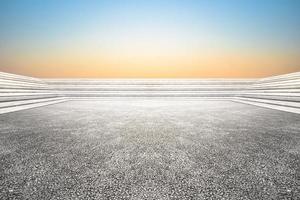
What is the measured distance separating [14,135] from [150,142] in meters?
1.98

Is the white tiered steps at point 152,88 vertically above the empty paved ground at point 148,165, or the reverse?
the white tiered steps at point 152,88

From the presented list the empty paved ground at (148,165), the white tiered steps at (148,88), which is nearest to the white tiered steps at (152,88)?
the white tiered steps at (148,88)

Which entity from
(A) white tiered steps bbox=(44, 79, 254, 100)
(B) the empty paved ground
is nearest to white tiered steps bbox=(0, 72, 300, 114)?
(A) white tiered steps bbox=(44, 79, 254, 100)

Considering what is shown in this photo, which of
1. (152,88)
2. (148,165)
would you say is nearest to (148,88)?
(152,88)

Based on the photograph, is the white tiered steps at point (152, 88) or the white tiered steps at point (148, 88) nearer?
the white tiered steps at point (152, 88)

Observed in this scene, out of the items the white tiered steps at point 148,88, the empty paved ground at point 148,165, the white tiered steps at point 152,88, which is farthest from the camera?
the white tiered steps at point 148,88

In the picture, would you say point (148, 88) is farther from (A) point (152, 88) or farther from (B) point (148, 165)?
(B) point (148, 165)

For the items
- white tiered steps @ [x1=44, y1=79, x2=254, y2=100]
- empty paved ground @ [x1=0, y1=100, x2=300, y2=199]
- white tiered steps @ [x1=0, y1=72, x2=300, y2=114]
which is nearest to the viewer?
empty paved ground @ [x1=0, y1=100, x2=300, y2=199]

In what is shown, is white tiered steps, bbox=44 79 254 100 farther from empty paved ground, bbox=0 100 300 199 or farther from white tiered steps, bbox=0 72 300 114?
empty paved ground, bbox=0 100 300 199

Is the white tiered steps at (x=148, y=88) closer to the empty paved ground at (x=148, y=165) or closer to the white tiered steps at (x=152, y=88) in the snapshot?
the white tiered steps at (x=152, y=88)

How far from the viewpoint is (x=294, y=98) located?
4945 mm

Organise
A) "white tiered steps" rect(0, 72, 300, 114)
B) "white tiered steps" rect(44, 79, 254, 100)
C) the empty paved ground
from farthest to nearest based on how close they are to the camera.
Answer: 1. "white tiered steps" rect(44, 79, 254, 100)
2. "white tiered steps" rect(0, 72, 300, 114)
3. the empty paved ground

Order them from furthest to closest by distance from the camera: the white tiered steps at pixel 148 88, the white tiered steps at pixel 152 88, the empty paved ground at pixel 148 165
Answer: the white tiered steps at pixel 148 88
the white tiered steps at pixel 152 88
the empty paved ground at pixel 148 165

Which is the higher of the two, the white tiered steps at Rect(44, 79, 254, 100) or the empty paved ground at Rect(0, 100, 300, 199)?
the white tiered steps at Rect(44, 79, 254, 100)
